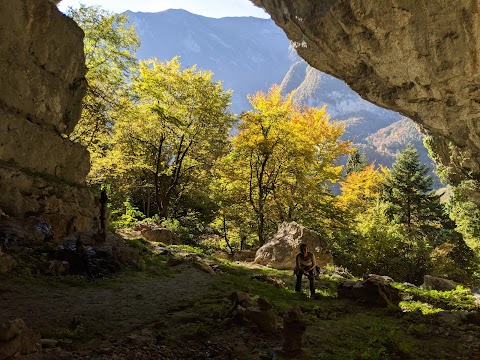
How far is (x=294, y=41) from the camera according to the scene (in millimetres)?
20547

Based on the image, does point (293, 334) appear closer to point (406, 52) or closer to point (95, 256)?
point (95, 256)

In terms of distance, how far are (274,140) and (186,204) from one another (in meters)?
11.2

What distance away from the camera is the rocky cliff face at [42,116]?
10.0m

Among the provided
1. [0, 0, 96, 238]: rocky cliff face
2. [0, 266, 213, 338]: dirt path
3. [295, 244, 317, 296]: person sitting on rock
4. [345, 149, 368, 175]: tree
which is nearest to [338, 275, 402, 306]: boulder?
[295, 244, 317, 296]: person sitting on rock

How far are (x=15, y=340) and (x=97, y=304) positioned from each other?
264 centimetres

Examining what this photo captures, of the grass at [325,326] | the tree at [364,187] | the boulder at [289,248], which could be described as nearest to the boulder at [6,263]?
the grass at [325,326]

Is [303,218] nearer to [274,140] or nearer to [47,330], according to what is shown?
[274,140]

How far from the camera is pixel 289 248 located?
16609 millimetres

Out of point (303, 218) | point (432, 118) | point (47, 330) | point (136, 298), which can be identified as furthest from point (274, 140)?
point (47, 330)

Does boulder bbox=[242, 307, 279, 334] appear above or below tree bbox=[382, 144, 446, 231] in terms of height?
below

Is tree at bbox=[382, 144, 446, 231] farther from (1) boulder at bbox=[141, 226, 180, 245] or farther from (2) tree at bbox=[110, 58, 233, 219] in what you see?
(1) boulder at bbox=[141, 226, 180, 245]

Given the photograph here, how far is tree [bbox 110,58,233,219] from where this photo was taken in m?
19.9

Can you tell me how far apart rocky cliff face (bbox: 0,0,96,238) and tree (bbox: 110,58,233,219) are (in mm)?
6234

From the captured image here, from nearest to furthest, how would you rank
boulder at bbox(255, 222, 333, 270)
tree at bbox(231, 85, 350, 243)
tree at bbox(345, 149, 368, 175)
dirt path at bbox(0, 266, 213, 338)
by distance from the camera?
dirt path at bbox(0, 266, 213, 338)
boulder at bbox(255, 222, 333, 270)
tree at bbox(231, 85, 350, 243)
tree at bbox(345, 149, 368, 175)
